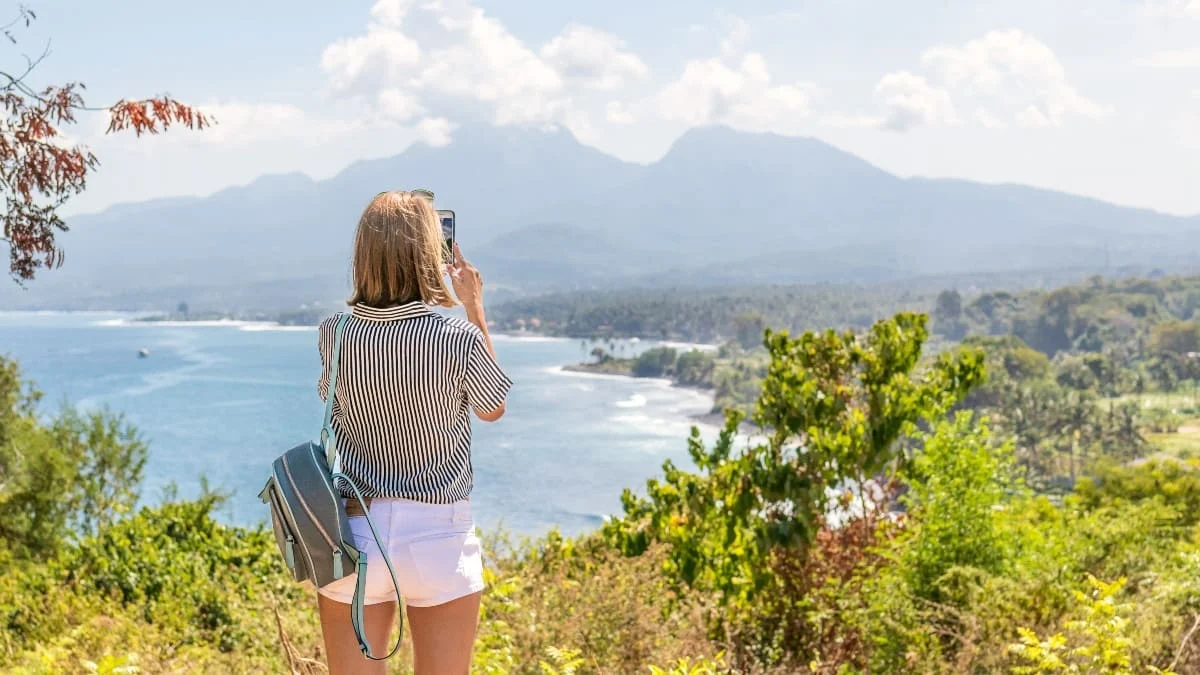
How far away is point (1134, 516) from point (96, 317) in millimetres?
172277

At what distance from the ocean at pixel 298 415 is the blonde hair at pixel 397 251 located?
56.9 ft

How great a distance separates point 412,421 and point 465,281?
0.91 feet

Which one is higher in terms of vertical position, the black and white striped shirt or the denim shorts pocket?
the black and white striped shirt

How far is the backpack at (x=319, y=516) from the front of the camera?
5.00 feet

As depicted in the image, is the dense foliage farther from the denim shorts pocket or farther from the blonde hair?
the blonde hair

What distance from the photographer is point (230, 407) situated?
62.4 metres

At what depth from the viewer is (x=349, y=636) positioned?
63.9 inches

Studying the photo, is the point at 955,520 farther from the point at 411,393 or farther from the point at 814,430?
the point at 411,393

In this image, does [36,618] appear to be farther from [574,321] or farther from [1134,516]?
[574,321]

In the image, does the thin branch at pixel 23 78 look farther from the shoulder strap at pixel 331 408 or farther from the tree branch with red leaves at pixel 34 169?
the shoulder strap at pixel 331 408

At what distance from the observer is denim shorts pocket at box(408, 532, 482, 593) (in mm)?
1542

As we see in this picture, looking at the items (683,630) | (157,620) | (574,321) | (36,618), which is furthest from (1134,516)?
(574,321)

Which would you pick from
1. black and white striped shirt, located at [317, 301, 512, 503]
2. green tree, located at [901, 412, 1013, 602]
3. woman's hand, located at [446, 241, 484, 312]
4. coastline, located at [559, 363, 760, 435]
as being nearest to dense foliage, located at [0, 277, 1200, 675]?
green tree, located at [901, 412, 1013, 602]

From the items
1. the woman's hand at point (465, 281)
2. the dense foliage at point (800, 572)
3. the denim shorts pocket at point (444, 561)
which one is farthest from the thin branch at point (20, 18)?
the denim shorts pocket at point (444, 561)
